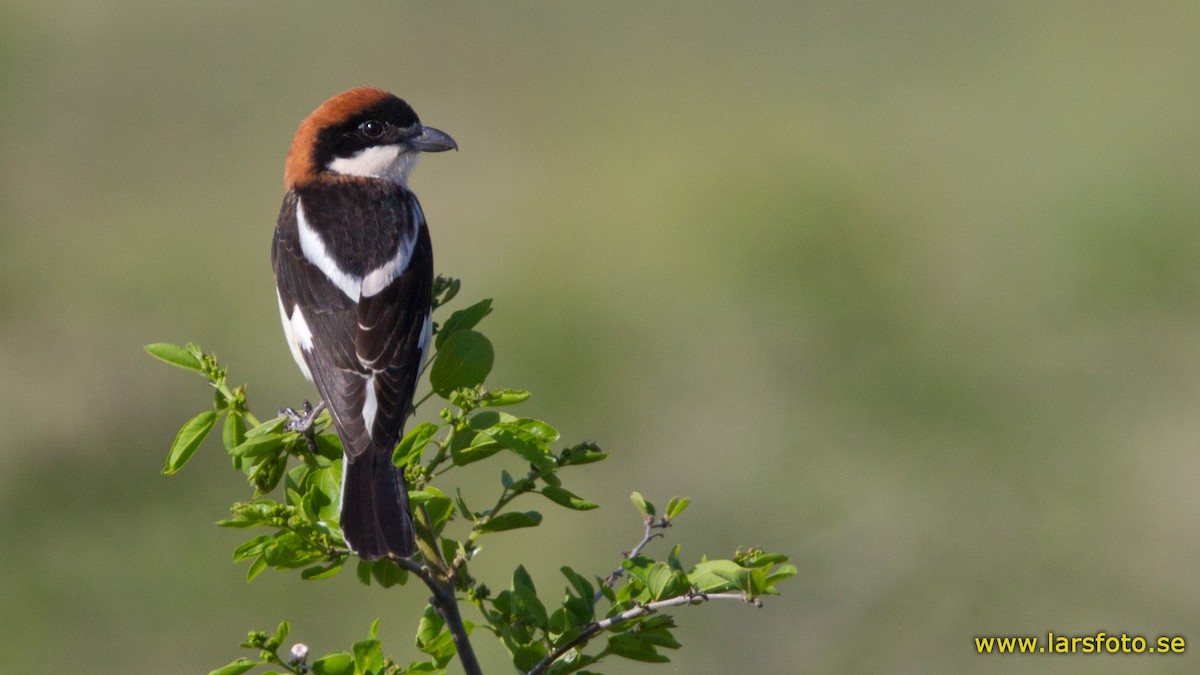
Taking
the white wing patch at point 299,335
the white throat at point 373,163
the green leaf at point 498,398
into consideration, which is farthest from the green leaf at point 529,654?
A: the white throat at point 373,163

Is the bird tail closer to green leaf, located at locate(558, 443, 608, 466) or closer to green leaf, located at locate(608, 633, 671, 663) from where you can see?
green leaf, located at locate(558, 443, 608, 466)

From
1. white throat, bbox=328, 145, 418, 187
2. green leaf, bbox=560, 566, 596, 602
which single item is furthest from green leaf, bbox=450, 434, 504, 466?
white throat, bbox=328, 145, 418, 187

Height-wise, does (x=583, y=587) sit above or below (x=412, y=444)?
below

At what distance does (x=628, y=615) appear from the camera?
2.58m

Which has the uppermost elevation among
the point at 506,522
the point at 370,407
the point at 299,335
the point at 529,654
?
the point at 299,335

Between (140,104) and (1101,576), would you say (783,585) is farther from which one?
(140,104)

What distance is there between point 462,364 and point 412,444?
0.26 m

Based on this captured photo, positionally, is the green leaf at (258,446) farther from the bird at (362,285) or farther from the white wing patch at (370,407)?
the white wing patch at (370,407)

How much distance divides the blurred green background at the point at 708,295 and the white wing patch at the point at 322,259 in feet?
11.3

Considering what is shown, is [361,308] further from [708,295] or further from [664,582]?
[708,295]

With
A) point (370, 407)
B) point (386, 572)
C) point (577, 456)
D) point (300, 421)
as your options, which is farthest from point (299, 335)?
point (577, 456)

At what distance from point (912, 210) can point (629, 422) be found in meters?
4.63

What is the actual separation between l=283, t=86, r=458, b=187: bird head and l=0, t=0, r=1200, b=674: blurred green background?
10.8 feet

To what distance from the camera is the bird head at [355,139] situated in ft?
15.0
